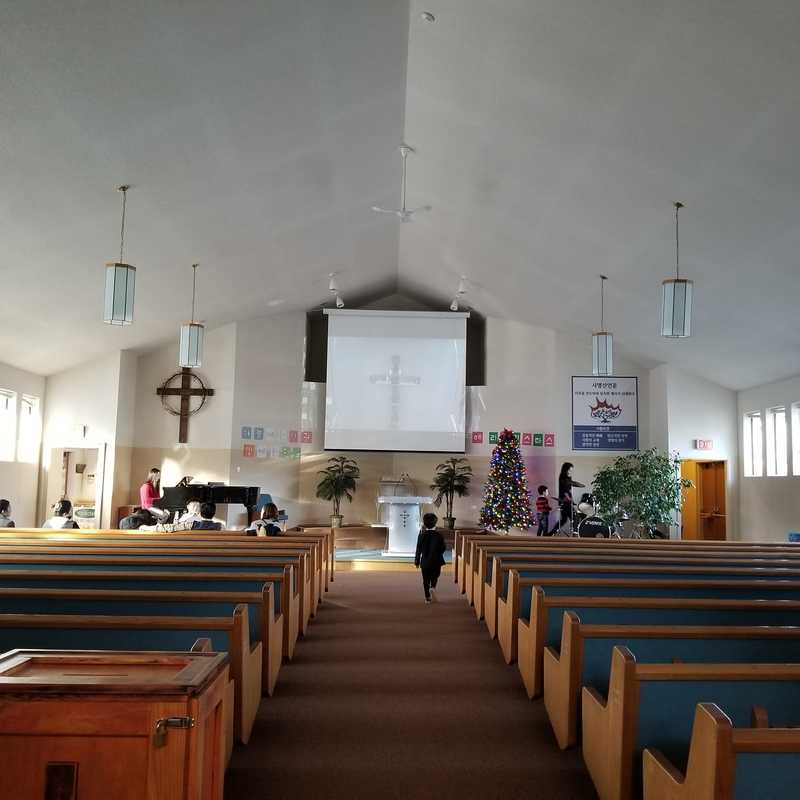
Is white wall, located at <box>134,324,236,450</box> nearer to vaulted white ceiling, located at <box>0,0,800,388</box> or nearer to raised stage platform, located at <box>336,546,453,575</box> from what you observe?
vaulted white ceiling, located at <box>0,0,800,388</box>

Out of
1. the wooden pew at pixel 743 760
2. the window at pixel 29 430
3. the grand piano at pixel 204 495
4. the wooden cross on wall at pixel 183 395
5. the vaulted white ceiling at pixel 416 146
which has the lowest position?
the wooden pew at pixel 743 760

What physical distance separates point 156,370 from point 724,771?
40.1 feet

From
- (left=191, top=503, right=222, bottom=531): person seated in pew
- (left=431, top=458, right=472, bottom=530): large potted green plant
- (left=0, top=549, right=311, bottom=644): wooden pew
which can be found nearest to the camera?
(left=0, top=549, right=311, bottom=644): wooden pew

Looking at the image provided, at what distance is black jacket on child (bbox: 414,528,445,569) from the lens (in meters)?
6.12

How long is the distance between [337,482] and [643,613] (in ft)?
31.3

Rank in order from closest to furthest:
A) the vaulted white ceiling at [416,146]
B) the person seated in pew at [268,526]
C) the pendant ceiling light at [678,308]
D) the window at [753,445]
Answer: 1. the vaulted white ceiling at [416,146]
2. the pendant ceiling light at [678,308]
3. the person seated in pew at [268,526]
4. the window at [753,445]

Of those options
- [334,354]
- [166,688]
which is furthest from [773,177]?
[334,354]

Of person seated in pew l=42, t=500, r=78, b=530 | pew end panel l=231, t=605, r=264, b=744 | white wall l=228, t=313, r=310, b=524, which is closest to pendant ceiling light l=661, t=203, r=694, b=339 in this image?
pew end panel l=231, t=605, r=264, b=744

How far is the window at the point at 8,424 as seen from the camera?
399 inches

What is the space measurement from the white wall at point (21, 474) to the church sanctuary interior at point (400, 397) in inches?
3.4

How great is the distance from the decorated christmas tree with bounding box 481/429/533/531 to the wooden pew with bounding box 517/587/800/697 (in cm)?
842

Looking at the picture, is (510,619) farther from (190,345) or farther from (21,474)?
(21,474)

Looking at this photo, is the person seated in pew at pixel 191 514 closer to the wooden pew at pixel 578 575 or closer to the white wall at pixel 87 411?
the white wall at pixel 87 411

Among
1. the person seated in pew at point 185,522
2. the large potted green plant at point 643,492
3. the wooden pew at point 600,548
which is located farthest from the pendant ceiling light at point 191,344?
the large potted green plant at point 643,492
